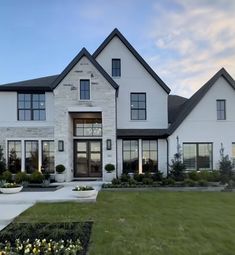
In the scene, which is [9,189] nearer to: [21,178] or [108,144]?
[21,178]

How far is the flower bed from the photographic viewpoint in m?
5.61

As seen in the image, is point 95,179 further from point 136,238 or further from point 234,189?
point 136,238

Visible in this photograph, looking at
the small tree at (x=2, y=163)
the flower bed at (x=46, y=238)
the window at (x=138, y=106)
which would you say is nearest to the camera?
the flower bed at (x=46, y=238)

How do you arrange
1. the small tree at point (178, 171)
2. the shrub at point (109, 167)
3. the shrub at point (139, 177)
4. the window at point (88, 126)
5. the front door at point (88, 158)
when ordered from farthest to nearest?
the window at point (88, 126) → the front door at point (88, 158) → the shrub at point (139, 177) → the shrub at point (109, 167) → the small tree at point (178, 171)

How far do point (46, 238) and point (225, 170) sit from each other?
14164 millimetres

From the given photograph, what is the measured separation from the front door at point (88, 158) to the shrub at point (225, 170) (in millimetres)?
8221

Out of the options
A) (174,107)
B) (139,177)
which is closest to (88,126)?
(139,177)

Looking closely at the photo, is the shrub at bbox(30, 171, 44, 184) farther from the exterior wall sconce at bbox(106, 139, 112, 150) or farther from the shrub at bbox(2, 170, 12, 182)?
the exterior wall sconce at bbox(106, 139, 112, 150)

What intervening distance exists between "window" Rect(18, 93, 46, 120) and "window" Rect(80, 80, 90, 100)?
3236 mm

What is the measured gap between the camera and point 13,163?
20.3 metres

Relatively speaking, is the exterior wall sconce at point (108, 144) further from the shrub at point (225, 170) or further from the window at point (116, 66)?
A: the shrub at point (225, 170)

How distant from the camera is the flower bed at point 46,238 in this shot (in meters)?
5.61

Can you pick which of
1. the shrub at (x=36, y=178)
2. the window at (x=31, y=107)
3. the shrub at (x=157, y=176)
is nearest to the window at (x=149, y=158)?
the shrub at (x=157, y=176)

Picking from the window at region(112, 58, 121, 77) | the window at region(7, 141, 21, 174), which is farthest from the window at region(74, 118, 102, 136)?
the window at region(7, 141, 21, 174)
